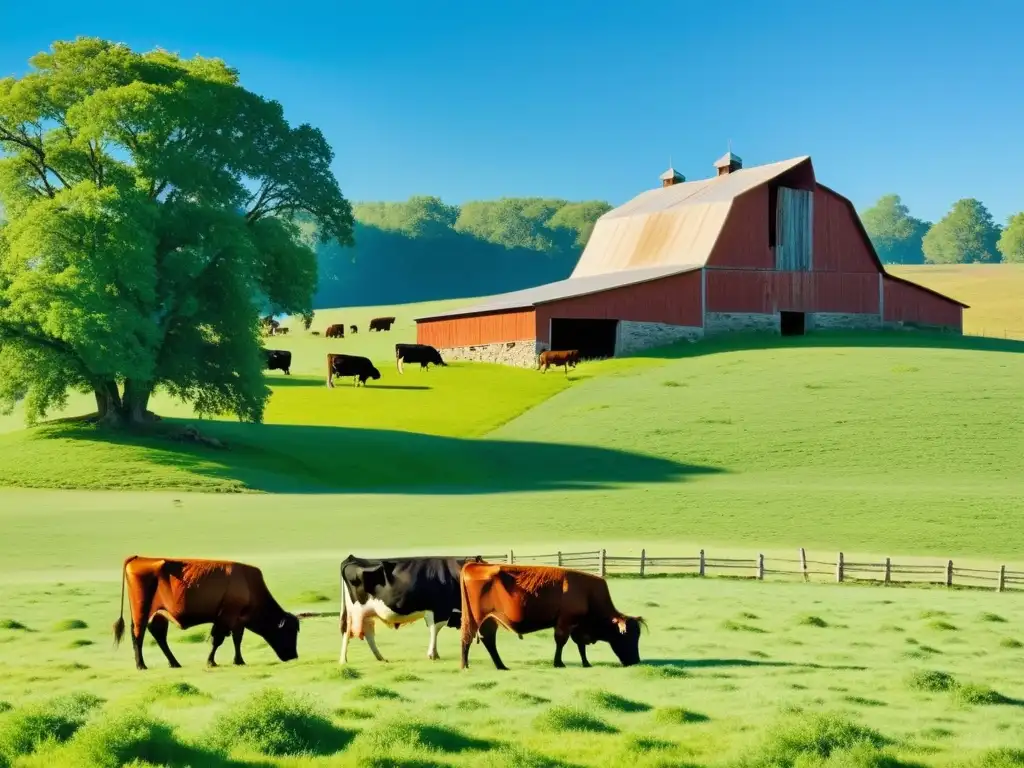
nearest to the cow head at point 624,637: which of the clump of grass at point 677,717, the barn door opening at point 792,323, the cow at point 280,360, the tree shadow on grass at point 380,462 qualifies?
the clump of grass at point 677,717

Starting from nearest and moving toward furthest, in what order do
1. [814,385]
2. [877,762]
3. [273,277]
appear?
[877,762]
[273,277]
[814,385]

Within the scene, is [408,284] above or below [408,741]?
above

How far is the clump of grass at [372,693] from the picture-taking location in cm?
1408

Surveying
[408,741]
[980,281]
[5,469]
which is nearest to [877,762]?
[408,741]

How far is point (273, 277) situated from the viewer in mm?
55469

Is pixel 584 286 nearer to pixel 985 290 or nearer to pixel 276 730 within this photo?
pixel 985 290

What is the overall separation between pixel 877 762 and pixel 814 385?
49.1 metres

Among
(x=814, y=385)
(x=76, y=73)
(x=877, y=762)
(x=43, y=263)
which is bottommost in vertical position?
(x=877, y=762)

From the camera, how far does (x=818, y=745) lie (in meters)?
12.2

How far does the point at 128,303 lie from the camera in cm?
4681

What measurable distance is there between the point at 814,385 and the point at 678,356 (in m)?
12.0

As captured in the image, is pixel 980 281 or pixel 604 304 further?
pixel 980 281

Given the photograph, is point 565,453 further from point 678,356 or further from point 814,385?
point 678,356

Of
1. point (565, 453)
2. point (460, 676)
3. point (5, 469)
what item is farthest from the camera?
point (565, 453)
